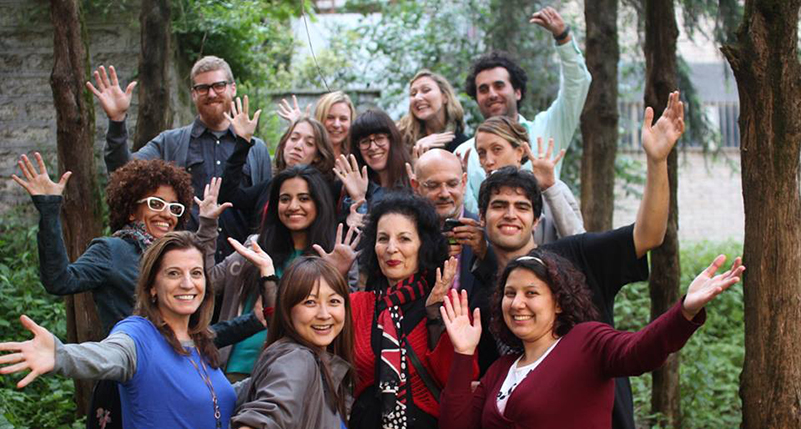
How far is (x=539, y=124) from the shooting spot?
6801mm

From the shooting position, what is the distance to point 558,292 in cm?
406

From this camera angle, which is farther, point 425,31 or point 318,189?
point 425,31

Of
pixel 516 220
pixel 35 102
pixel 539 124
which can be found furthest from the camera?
pixel 35 102

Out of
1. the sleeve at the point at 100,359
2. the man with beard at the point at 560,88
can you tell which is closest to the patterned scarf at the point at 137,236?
the sleeve at the point at 100,359

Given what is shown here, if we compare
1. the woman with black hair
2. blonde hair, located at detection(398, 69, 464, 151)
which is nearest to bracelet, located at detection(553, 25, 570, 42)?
blonde hair, located at detection(398, 69, 464, 151)

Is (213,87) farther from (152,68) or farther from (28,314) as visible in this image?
(28,314)

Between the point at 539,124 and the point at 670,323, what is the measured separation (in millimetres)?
3491

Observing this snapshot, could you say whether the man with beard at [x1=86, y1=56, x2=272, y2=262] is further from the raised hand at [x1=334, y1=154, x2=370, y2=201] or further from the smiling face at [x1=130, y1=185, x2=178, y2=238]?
the smiling face at [x1=130, y1=185, x2=178, y2=238]

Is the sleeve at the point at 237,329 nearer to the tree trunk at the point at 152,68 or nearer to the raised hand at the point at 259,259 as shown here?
the raised hand at the point at 259,259

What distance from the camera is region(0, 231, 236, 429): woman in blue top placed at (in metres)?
3.43

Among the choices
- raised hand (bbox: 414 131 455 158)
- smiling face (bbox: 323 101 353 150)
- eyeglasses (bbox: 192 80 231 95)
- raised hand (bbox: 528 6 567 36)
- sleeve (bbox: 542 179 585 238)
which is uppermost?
raised hand (bbox: 528 6 567 36)

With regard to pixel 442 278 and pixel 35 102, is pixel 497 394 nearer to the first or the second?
pixel 442 278

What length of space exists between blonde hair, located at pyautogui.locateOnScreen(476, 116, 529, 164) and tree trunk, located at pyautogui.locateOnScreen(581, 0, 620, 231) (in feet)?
9.35

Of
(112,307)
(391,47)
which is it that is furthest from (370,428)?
(391,47)
